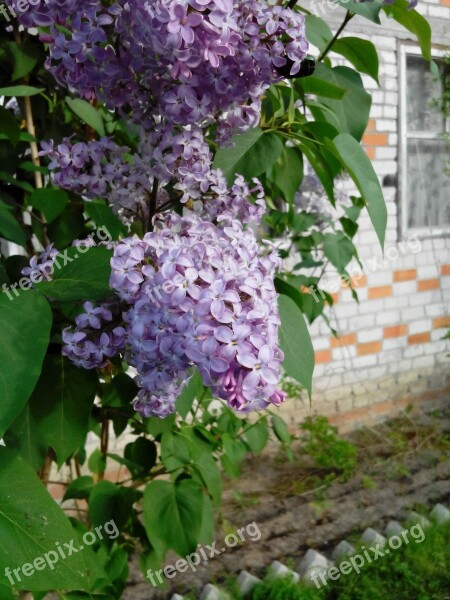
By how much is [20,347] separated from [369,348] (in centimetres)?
408

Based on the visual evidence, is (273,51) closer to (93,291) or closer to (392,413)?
(93,291)

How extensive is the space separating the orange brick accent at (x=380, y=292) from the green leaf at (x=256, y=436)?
250 cm

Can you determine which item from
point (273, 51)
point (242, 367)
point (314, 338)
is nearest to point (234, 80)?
point (273, 51)

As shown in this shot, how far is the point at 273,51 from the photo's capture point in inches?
30.3

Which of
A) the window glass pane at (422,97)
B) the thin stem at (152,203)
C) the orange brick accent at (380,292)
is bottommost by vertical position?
the orange brick accent at (380,292)

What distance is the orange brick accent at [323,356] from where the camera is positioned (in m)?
4.26

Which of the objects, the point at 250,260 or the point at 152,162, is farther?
the point at 152,162

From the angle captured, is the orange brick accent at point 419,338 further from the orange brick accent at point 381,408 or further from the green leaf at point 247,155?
the green leaf at point 247,155

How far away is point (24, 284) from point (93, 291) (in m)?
0.33

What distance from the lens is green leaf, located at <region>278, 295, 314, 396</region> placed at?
0.79 metres
